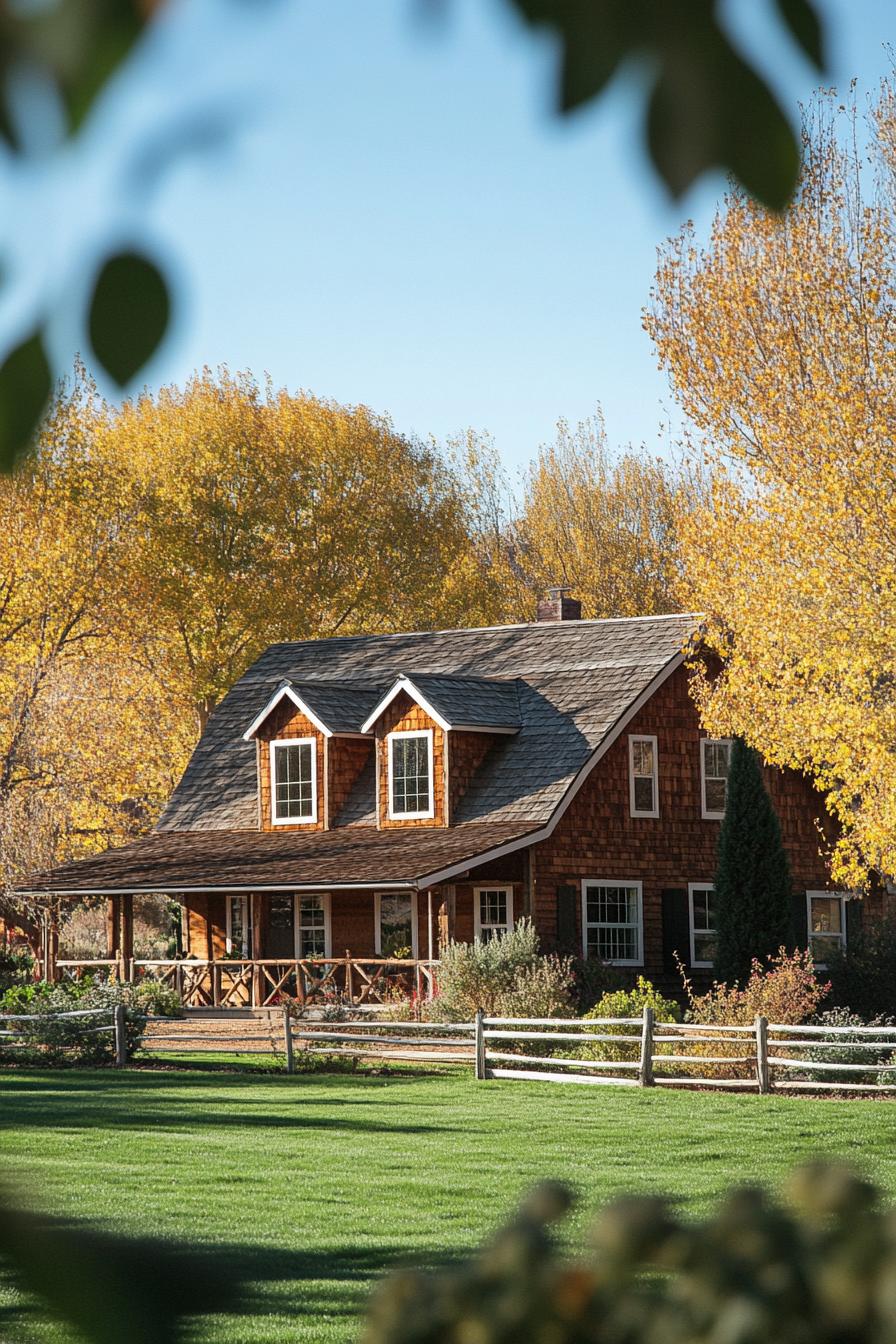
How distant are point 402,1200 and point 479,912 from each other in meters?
20.7

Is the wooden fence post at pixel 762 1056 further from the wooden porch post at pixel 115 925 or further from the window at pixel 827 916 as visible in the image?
the wooden porch post at pixel 115 925

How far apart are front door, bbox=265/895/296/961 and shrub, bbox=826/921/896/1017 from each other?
10971 millimetres

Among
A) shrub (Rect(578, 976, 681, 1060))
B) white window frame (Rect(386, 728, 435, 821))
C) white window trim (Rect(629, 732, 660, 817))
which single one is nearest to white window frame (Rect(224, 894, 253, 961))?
white window frame (Rect(386, 728, 435, 821))

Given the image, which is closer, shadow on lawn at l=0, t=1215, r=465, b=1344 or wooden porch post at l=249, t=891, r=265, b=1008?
shadow on lawn at l=0, t=1215, r=465, b=1344

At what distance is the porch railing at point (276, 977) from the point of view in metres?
32.7

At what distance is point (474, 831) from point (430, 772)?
196 centimetres

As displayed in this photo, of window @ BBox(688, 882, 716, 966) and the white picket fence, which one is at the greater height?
window @ BBox(688, 882, 716, 966)

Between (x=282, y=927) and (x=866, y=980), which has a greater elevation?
(x=282, y=927)

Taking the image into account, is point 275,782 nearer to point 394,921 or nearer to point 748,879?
point 394,921

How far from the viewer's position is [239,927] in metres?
37.6

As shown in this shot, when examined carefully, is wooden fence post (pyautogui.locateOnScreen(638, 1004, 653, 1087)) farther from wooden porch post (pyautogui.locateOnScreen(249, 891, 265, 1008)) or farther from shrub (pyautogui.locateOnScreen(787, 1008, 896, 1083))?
wooden porch post (pyautogui.locateOnScreen(249, 891, 265, 1008))

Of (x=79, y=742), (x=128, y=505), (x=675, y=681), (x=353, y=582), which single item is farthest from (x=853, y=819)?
(x=353, y=582)

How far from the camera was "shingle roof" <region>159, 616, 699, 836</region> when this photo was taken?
34594 millimetres

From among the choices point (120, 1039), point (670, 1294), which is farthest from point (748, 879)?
point (670, 1294)
